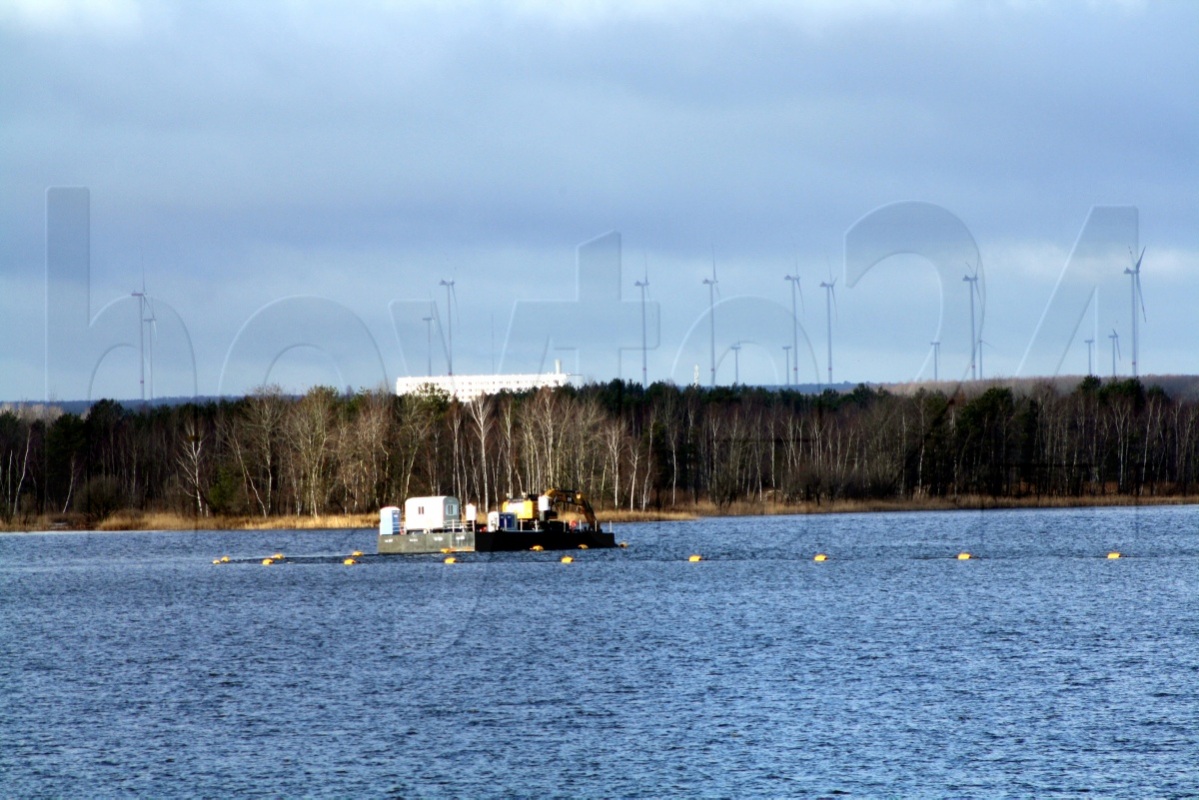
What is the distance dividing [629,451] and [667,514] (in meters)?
9.62

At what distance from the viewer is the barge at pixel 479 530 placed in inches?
4444

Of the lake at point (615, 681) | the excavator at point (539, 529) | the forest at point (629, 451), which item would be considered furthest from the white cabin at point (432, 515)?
the forest at point (629, 451)

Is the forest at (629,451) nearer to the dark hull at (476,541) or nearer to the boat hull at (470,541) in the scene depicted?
the dark hull at (476,541)

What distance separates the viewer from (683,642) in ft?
195

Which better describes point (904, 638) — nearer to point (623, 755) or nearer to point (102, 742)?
point (623, 755)

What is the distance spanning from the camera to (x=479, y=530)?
375 feet

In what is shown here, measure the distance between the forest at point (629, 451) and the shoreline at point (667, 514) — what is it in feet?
3.74

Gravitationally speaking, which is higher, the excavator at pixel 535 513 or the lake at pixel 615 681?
the excavator at pixel 535 513

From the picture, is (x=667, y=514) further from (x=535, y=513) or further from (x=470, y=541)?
(x=470, y=541)

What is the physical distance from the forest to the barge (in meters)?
27.8

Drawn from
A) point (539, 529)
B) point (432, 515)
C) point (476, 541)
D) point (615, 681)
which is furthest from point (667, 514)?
point (615, 681)

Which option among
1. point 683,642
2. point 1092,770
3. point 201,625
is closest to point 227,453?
point 201,625

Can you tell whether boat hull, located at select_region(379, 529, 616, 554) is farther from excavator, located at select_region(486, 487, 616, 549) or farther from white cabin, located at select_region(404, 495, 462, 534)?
white cabin, located at select_region(404, 495, 462, 534)

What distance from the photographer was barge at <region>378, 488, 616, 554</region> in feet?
370
